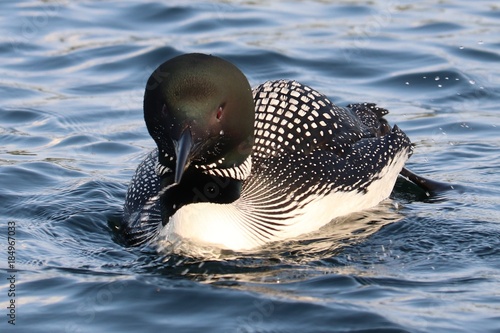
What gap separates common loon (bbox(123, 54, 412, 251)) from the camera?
6.39 m

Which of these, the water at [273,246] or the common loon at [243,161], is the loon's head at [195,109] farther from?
the water at [273,246]

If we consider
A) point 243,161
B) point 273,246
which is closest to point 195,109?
point 243,161

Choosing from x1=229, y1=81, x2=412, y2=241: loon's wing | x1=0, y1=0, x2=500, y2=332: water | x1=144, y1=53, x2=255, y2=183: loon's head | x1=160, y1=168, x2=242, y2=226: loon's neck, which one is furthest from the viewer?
x1=229, y1=81, x2=412, y2=241: loon's wing

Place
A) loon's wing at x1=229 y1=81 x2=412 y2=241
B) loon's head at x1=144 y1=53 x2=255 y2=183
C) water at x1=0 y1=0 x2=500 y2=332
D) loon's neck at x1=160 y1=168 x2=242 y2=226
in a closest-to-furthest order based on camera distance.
A: 1. water at x1=0 y1=0 x2=500 y2=332
2. loon's head at x1=144 y1=53 x2=255 y2=183
3. loon's neck at x1=160 y1=168 x2=242 y2=226
4. loon's wing at x1=229 y1=81 x2=412 y2=241

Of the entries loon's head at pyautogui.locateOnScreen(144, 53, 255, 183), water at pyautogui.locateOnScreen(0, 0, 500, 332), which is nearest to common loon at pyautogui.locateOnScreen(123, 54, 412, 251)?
loon's head at pyautogui.locateOnScreen(144, 53, 255, 183)

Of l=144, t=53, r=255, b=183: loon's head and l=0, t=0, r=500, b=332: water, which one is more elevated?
l=144, t=53, r=255, b=183: loon's head

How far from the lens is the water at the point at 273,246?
6.18 m

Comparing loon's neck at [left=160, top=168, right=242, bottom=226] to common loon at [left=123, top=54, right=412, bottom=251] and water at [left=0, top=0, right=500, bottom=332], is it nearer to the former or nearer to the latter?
common loon at [left=123, top=54, right=412, bottom=251]

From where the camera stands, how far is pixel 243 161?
6.86m

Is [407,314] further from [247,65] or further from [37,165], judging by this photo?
[247,65]

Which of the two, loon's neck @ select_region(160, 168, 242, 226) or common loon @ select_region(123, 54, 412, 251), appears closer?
common loon @ select_region(123, 54, 412, 251)

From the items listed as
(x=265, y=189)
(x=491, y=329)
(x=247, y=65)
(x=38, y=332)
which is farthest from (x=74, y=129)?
(x=491, y=329)

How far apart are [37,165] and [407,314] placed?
412 cm

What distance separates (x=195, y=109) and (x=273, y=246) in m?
1.23
